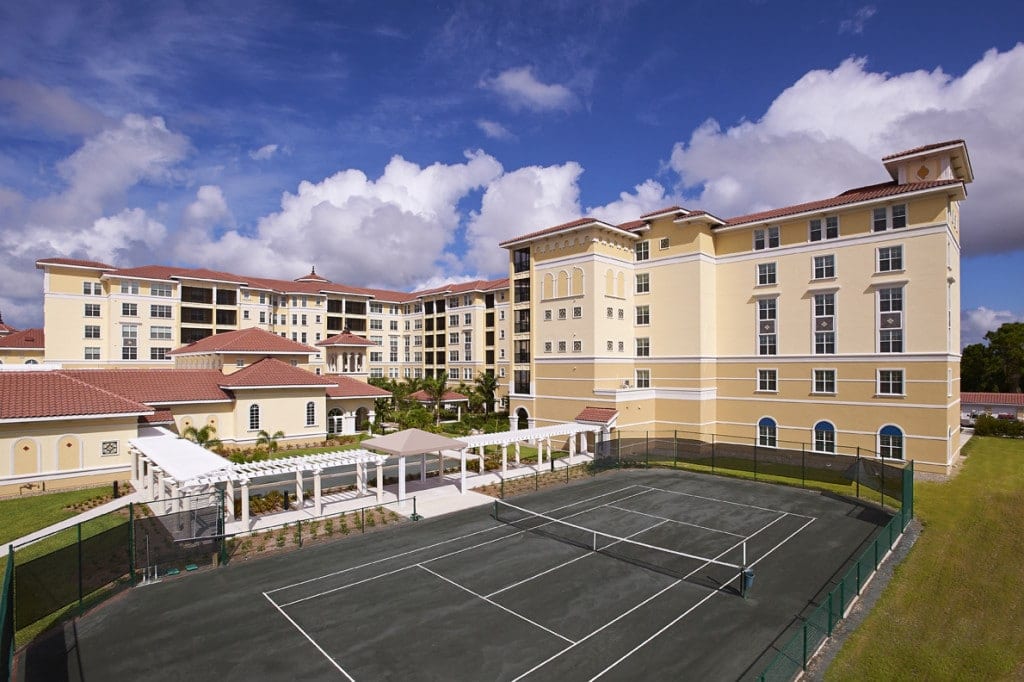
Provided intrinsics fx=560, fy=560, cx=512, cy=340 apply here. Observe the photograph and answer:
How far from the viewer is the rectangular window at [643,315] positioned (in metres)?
49.7

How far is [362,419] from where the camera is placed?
2174 inches

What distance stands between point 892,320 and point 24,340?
Answer: 359ft

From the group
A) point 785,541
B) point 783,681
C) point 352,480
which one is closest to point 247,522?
point 352,480

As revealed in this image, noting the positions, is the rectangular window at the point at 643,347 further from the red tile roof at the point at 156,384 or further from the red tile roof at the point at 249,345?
the red tile roof at the point at 156,384

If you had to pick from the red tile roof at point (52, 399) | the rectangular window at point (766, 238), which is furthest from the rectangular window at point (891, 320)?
the red tile roof at point (52, 399)

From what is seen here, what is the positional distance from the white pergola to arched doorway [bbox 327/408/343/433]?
18961 millimetres

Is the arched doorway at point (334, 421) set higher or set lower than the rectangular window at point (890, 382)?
lower

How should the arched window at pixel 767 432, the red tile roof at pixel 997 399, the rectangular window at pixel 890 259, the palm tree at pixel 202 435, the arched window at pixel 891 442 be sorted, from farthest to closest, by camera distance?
1. the red tile roof at pixel 997 399
2. the arched window at pixel 767 432
3. the palm tree at pixel 202 435
4. the arched window at pixel 891 442
5. the rectangular window at pixel 890 259

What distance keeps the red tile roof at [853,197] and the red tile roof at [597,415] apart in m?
18.6

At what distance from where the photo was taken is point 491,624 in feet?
52.8

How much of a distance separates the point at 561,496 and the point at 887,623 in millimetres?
17302

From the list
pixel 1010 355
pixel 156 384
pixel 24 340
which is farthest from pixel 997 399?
pixel 24 340

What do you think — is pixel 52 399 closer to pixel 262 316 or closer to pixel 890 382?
pixel 262 316

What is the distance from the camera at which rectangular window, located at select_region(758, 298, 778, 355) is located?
44.4m
